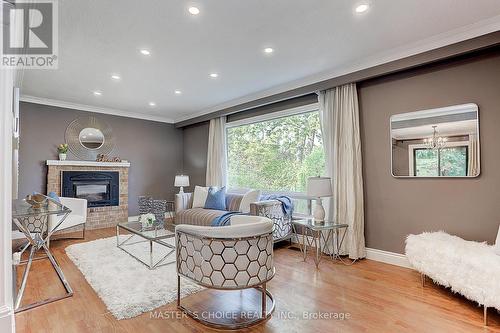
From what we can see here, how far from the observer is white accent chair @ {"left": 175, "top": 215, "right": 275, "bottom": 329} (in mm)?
2094

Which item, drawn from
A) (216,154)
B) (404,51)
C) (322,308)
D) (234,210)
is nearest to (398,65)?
(404,51)

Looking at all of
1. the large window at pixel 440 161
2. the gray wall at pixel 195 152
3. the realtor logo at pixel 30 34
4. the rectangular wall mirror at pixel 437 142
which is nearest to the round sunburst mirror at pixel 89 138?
the gray wall at pixel 195 152

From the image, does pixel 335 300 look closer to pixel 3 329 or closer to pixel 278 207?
pixel 278 207

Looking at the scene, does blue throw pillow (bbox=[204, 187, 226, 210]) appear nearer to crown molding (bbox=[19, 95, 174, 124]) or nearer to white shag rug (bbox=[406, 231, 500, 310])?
crown molding (bbox=[19, 95, 174, 124])

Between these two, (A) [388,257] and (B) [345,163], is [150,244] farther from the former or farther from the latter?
(A) [388,257]

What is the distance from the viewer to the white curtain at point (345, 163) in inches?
143

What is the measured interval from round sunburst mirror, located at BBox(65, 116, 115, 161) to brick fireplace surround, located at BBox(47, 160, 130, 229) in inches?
10.8

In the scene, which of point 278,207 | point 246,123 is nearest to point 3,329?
point 278,207

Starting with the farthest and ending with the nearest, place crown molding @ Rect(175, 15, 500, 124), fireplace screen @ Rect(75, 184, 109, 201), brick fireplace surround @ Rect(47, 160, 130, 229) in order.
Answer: fireplace screen @ Rect(75, 184, 109, 201)
brick fireplace surround @ Rect(47, 160, 130, 229)
crown molding @ Rect(175, 15, 500, 124)

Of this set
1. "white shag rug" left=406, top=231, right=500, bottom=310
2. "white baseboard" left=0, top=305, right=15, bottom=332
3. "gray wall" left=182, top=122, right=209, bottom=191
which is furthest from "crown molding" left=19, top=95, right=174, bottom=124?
"white shag rug" left=406, top=231, right=500, bottom=310

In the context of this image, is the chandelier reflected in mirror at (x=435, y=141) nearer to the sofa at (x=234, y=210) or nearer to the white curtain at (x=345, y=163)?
the white curtain at (x=345, y=163)

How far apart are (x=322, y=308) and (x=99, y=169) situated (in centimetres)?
534

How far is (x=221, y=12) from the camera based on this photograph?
7.94ft

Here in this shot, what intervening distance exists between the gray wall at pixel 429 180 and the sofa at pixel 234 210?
122 centimetres
